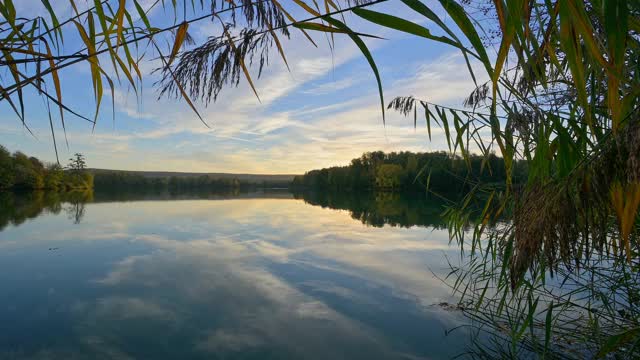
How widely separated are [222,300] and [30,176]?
59.2 metres

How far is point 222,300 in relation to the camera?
4535 millimetres

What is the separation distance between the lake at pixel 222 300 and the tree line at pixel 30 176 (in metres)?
45.8

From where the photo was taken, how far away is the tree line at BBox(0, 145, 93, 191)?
153ft

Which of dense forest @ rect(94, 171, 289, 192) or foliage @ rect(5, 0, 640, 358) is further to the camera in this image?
dense forest @ rect(94, 171, 289, 192)

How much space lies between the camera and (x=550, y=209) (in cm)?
138

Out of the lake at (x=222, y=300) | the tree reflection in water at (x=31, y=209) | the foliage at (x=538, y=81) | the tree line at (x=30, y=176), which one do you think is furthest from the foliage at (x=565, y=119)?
the tree line at (x=30, y=176)

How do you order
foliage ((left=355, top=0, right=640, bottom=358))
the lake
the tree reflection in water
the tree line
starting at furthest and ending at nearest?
the tree line → the tree reflection in water → the lake → foliage ((left=355, top=0, right=640, bottom=358))

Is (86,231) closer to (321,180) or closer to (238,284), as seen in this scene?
(238,284)

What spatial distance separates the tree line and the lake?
150 ft

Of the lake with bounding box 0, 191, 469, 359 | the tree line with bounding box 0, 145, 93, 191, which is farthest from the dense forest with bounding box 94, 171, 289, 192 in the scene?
the lake with bounding box 0, 191, 469, 359

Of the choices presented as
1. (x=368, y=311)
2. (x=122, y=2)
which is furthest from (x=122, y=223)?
(x=122, y=2)

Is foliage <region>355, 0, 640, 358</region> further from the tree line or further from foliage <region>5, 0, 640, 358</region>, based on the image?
the tree line

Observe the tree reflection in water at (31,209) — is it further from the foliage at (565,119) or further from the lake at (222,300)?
the foliage at (565,119)

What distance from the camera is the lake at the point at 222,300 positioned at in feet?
10.9
